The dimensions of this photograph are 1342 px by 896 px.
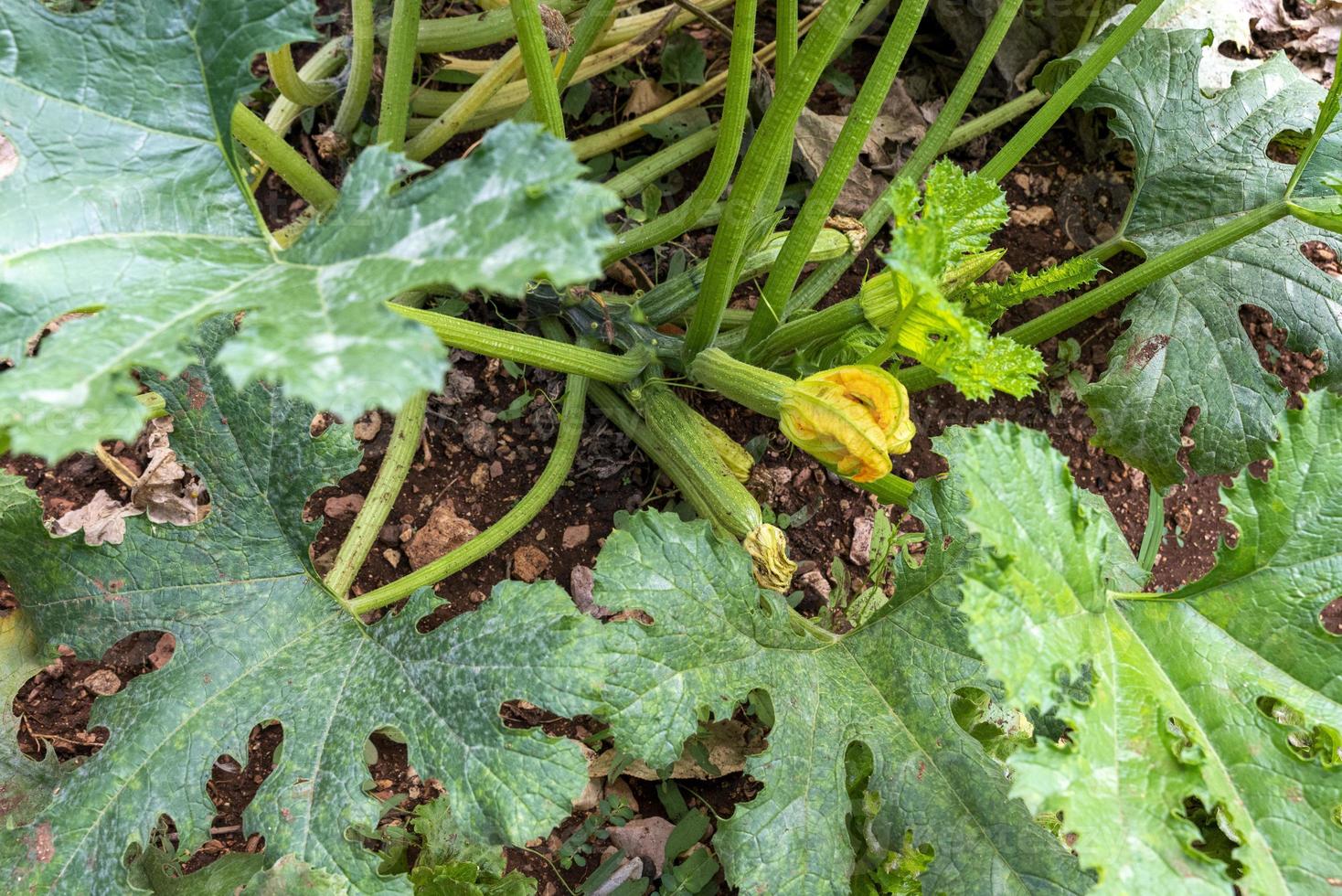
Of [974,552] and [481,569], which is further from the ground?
[974,552]

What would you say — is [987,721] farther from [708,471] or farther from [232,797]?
[232,797]

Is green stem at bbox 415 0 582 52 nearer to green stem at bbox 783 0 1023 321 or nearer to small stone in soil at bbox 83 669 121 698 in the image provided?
green stem at bbox 783 0 1023 321

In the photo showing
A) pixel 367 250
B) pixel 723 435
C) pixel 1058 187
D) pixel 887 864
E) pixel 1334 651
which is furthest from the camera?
pixel 1058 187

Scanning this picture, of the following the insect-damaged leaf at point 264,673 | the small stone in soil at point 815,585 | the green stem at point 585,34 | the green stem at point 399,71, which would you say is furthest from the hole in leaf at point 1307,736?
the green stem at point 399,71

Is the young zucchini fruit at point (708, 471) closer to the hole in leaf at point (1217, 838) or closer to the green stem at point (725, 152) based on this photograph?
the green stem at point (725, 152)

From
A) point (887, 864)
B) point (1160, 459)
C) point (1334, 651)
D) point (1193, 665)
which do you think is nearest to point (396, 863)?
point (887, 864)

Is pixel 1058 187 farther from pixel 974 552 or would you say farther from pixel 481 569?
pixel 481 569
